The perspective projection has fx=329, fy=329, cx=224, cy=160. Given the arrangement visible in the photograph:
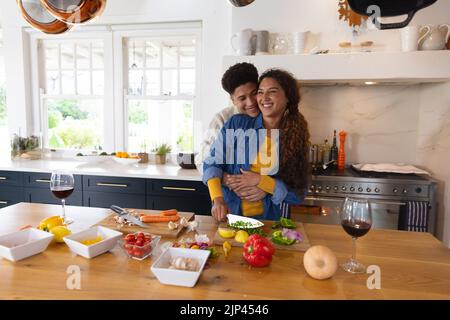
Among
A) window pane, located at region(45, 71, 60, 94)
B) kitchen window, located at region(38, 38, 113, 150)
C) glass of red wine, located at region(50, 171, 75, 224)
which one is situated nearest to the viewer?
glass of red wine, located at region(50, 171, 75, 224)

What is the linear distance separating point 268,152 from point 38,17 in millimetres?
1170

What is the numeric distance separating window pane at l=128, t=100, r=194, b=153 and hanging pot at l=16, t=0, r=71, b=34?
2.06 meters

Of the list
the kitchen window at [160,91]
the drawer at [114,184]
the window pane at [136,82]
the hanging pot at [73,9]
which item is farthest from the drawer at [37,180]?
the hanging pot at [73,9]

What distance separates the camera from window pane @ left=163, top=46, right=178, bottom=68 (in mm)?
3350

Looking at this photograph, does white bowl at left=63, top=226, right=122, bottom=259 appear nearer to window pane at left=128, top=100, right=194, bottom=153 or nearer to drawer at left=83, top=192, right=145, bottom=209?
drawer at left=83, top=192, right=145, bottom=209

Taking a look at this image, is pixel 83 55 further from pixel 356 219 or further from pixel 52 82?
pixel 356 219

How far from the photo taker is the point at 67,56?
3.54 m

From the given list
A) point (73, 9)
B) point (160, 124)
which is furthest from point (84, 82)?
point (73, 9)

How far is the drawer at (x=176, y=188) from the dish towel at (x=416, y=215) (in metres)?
1.51

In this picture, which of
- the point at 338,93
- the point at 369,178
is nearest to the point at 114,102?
the point at 338,93

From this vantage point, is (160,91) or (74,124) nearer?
(160,91)

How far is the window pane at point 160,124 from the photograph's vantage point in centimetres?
344

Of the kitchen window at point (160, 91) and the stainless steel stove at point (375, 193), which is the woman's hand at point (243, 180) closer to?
the stainless steel stove at point (375, 193)

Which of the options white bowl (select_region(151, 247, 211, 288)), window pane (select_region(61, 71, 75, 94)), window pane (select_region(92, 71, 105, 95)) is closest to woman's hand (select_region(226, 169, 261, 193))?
white bowl (select_region(151, 247, 211, 288))
